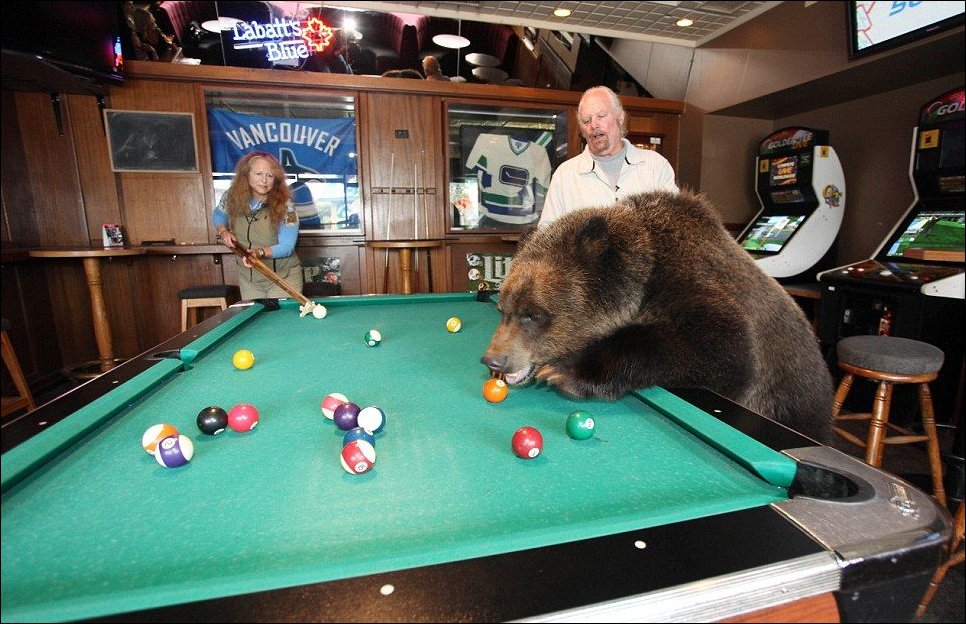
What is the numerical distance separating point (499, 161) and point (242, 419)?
6325 millimetres

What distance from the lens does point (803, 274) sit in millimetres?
4910

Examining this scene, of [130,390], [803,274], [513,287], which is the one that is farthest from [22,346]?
[803,274]

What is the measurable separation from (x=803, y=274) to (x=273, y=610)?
5.76 metres

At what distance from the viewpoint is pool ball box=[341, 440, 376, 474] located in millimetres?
1009

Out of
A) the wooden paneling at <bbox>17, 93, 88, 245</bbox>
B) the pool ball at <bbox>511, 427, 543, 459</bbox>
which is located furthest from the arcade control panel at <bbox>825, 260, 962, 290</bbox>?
the wooden paneling at <bbox>17, 93, 88, 245</bbox>

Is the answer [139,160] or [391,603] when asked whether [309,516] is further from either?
[139,160]

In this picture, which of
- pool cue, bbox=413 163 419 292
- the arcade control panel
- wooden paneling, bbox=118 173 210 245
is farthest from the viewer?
pool cue, bbox=413 163 419 292

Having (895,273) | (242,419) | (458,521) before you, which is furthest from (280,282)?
(895,273)

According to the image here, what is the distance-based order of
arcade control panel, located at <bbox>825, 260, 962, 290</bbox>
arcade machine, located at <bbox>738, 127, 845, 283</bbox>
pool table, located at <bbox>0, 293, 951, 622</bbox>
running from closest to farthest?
1. pool table, located at <bbox>0, 293, 951, 622</bbox>
2. arcade control panel, located at <bbox>825, 260, 962, 290</bbox>
3. arcade machine, located at <bbox>738, 127, 845, 283</bbox>

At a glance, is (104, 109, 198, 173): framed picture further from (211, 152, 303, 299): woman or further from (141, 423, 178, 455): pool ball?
A: (141, 423, 178, 455): pool ball

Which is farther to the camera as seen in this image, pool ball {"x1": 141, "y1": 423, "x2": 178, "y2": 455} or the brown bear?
the brown bear

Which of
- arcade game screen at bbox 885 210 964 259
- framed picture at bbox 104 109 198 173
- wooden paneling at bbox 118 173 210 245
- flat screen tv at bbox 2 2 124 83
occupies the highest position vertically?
flat screen tv at bbox 2 2 124 83

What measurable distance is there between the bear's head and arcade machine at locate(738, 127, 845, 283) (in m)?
3.91

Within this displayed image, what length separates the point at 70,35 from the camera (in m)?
4.27
